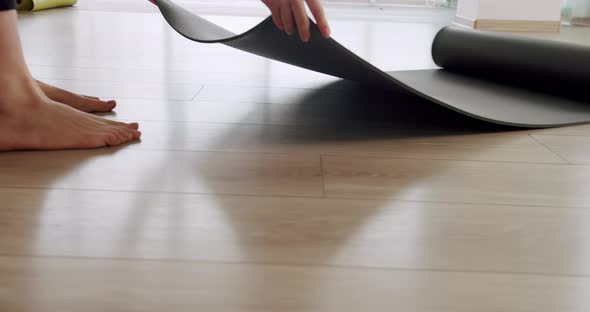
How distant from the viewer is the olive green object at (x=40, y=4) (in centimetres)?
436

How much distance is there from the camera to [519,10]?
15.9 ft

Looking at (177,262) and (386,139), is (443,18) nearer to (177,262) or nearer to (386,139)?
(386,139)

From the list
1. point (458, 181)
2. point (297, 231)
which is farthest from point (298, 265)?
point (458, 181)

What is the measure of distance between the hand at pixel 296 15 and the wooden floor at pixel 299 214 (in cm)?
23

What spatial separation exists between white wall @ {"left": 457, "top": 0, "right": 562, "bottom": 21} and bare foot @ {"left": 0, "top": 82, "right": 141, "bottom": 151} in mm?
4068

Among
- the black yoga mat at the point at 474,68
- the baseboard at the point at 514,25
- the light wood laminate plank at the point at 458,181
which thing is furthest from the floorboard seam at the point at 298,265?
the baseboard at the point at 514,25

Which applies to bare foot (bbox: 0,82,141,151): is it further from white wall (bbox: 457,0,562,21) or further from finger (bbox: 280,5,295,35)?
white wall (bbox: 457,0,562,21)

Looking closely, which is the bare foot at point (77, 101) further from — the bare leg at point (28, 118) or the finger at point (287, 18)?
the finger at point (287, 18)

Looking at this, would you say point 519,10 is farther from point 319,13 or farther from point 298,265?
point 298,265

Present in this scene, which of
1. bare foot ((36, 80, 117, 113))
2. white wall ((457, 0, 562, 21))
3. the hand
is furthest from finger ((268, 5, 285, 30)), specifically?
white wall ((457, 0, 562, 21))

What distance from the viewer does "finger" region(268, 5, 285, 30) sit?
1185 mm

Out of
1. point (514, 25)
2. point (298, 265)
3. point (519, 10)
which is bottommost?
point (514, 25)

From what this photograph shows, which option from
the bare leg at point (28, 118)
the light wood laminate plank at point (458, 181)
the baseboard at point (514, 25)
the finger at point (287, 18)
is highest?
the finger at point (287, 18)

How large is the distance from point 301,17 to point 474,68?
1073 millimetres
